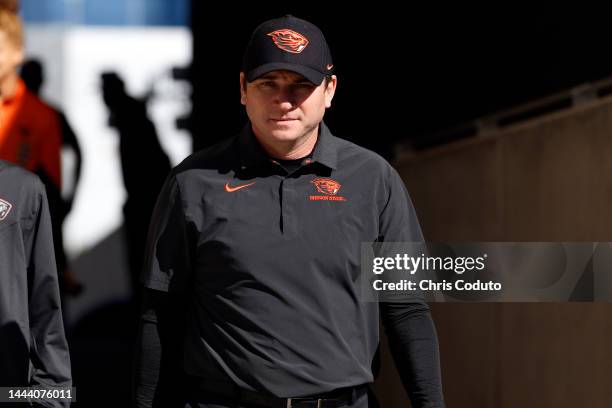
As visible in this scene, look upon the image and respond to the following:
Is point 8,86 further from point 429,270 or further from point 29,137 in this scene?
point 429,270

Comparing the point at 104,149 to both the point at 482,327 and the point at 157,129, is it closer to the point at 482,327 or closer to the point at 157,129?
the point at 157,129

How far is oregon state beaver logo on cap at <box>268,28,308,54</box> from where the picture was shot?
255cm

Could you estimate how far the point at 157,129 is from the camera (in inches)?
255

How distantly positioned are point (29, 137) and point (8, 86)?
0.97 ft

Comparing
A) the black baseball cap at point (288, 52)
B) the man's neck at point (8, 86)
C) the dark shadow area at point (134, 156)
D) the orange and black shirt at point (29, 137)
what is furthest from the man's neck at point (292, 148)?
the dark shadow area at point (134, 156)

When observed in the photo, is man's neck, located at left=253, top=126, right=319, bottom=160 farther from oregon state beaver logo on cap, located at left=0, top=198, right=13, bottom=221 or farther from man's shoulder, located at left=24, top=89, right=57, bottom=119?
man's shoulder, located at left=24, top=89, right=57, bottom=119

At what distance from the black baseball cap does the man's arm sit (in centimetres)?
36

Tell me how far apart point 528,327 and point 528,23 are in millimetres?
1908

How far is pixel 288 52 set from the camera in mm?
2539

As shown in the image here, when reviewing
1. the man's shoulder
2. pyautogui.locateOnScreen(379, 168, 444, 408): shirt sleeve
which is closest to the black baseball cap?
pyautogui.locateOnScreen(379, 168, 444, 408): shirt sleeve

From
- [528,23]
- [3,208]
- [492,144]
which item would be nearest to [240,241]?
[3,208]

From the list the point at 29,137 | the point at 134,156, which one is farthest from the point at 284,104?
the point at 134,156

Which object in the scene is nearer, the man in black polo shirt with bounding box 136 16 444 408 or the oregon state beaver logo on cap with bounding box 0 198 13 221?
the man in black polo shirt with bounding box 136 16 444 408

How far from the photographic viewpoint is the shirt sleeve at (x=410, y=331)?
262 cm
